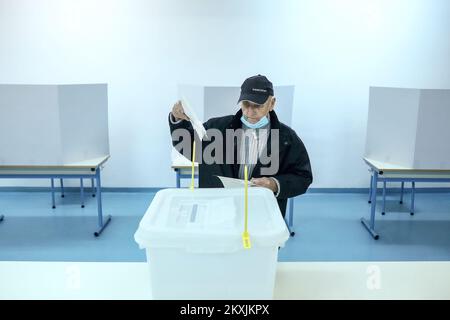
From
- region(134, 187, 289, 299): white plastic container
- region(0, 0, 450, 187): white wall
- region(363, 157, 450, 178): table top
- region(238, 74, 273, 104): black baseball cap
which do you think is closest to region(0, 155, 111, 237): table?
region(0, 0, 450, 187): white wall

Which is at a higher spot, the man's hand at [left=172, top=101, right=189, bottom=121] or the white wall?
the white wall

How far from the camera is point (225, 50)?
4027mm

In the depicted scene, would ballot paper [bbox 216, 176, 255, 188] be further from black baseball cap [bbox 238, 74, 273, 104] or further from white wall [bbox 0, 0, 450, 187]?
white wall [bbox 0, 0, 450, 187]

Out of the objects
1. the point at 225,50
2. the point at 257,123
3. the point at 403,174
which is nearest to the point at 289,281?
the point at 257,123

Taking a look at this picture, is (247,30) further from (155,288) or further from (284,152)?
(155,288)

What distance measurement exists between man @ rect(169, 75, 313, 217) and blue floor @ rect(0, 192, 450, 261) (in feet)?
4.91

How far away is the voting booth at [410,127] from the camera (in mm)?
3201

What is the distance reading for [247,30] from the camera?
3994 millimetres

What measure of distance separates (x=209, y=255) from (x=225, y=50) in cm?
340

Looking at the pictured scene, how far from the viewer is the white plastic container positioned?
2.74ft

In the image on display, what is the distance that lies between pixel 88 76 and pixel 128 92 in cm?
39

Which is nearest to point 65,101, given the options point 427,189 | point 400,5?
point 400,5

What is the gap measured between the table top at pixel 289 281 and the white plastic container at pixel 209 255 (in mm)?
186

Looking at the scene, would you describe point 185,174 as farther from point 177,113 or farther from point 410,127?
point 177,113
